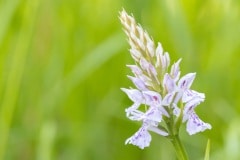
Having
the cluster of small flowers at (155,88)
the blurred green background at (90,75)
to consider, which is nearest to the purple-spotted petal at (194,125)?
the cluster of small flowers at (155,88)

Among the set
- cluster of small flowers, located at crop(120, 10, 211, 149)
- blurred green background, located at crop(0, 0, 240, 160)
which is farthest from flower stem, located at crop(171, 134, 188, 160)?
blurred green background, located at crop(0, 0, 240, 160)

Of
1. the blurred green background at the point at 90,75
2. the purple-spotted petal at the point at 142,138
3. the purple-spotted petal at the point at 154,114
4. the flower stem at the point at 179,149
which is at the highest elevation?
the blurred green background at the point at 90,75

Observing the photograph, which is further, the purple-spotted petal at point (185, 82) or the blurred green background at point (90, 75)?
the blurred green background at point (90, 75)

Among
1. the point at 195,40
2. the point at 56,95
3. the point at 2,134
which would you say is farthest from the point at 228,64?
the point at 2,134

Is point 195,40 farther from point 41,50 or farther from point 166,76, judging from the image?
point 166,76

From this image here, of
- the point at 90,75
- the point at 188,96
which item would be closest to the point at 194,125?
the point at 188,96

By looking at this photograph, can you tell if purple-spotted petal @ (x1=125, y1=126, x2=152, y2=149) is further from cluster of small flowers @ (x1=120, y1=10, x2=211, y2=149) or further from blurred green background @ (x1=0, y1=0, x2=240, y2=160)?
blurred green background @ (x1=0, y1=0, x2=240, y2=160)

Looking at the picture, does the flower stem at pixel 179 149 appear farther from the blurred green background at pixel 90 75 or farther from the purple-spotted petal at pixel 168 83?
the blurred green background at pixel 90 75
